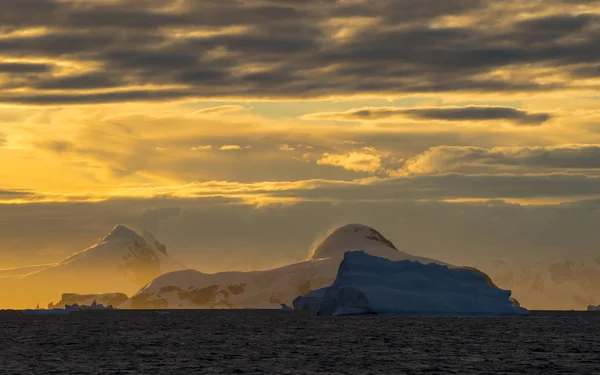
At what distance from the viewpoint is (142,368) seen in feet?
314

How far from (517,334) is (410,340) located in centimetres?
2571

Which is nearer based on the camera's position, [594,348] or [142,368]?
[142,368]

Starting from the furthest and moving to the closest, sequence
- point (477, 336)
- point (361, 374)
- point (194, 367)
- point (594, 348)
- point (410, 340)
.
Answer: point (477, 336) → point (410, 340) → point (594, 348) → point (194, 367) → point (361, 374)

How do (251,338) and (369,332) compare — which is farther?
(369,332)

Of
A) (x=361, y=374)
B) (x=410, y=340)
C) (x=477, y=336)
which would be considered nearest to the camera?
(x=361, y=374)

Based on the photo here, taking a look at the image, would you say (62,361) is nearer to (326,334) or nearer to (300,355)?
(300,355)

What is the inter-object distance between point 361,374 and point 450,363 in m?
13.7

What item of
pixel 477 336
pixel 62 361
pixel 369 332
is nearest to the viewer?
pixel 62 361

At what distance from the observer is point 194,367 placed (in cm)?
9719

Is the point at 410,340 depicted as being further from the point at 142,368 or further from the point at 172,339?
the point at 142,368

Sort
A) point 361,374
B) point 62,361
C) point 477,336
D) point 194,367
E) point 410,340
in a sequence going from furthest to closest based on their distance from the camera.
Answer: point 477,336
point 410,340
point 62,361
point 194,367
point 361,374

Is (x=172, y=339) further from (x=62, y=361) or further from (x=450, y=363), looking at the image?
(x=450, y=363)

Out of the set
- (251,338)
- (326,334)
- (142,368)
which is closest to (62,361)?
(142,368)

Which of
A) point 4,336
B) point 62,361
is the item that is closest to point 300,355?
point 62,361
